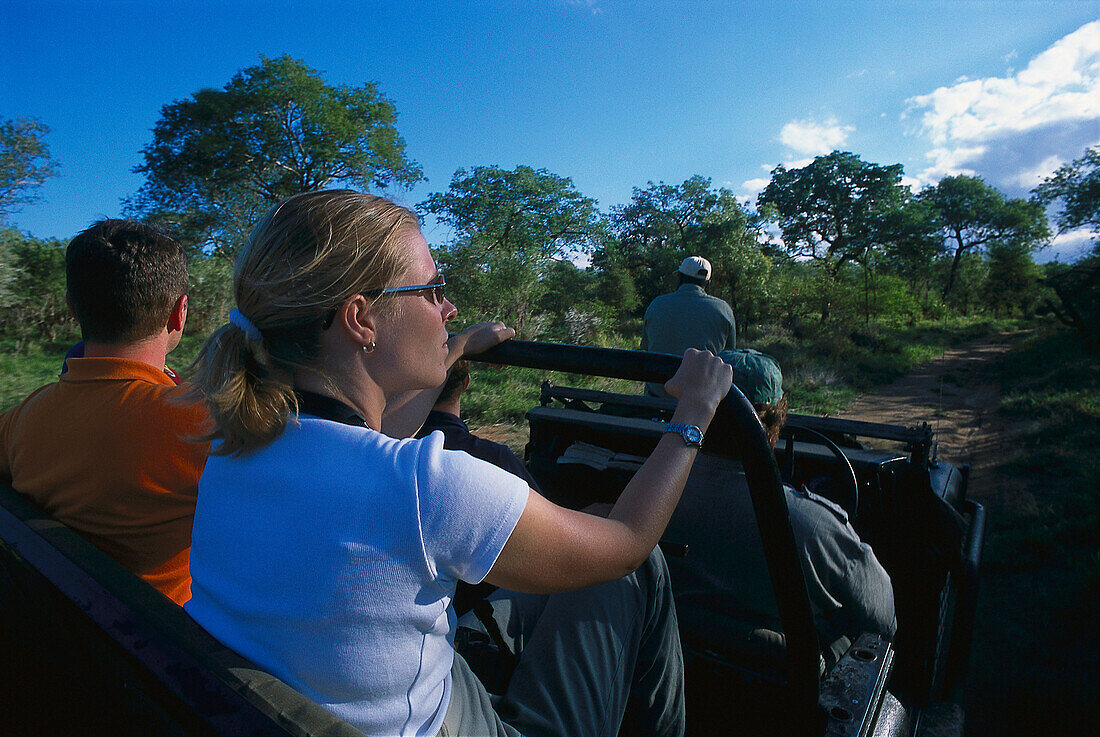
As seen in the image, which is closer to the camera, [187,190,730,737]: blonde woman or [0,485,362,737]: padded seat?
[0,485,362,737]: padded seat

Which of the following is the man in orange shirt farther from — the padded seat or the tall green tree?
the tall green tree

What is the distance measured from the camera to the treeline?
15.6 meters

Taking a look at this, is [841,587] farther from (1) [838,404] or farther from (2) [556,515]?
(1) [838,404]

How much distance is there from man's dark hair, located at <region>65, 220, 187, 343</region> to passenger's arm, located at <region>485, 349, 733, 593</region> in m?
1.50

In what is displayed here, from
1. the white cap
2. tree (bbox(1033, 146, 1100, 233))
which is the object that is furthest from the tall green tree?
the white cap

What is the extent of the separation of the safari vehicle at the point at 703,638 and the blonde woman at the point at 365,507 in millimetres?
105

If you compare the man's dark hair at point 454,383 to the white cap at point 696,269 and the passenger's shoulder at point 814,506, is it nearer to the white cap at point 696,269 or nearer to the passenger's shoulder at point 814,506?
the passenger's shoulder at point 814,506

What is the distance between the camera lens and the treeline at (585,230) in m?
15.6

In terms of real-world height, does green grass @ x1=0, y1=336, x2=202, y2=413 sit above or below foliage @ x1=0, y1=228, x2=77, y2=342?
below

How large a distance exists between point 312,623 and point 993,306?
39.6 metres

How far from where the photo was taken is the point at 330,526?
0.87m

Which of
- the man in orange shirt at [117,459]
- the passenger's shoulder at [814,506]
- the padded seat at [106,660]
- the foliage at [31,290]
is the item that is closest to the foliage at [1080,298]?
the passenger's shoulder at [814,506]

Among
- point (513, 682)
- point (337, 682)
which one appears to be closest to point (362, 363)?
point (337, 682)

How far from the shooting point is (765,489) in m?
1.11
